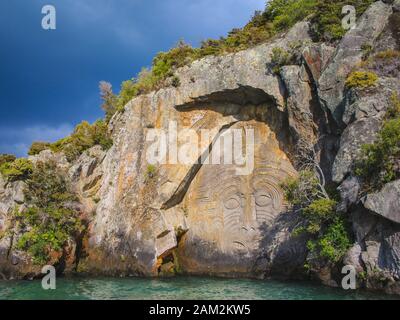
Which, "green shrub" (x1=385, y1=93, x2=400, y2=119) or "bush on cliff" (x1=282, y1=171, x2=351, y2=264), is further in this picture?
"bush on cliff" (x1=282, y1=171, x2=351, y2=264)

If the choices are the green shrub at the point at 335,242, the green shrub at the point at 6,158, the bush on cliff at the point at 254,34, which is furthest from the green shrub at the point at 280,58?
the green shrub at the point at 6,158

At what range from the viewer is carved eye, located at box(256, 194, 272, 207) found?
2488 cm

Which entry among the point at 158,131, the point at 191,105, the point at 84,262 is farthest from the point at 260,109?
the point at 84,262

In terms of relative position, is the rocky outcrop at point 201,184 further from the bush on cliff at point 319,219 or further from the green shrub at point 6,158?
the green shrub at point 6,158

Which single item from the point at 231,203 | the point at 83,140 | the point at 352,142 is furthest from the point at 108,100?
the point at 352,142

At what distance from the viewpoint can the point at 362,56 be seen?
2141 cm

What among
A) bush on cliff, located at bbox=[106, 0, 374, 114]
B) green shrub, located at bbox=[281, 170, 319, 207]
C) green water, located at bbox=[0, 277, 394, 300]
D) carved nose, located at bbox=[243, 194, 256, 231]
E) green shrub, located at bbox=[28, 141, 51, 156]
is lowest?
green water, located at bbox=[0, 277, 394, 300]

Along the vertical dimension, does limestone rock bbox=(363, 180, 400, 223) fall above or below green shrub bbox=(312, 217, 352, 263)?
above

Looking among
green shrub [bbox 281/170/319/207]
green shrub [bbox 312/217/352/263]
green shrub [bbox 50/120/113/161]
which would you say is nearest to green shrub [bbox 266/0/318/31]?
green shrub [bbox 281/170/319/207]

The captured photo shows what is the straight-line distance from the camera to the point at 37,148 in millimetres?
29750

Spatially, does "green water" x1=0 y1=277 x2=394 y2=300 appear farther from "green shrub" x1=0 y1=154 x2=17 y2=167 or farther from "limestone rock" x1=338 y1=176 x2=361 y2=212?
"green shrub" x1=0 y1=154 x2=17 y2=167

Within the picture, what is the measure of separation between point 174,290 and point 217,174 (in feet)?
29.2

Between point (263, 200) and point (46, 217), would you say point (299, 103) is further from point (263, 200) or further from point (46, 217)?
point (46, 217)

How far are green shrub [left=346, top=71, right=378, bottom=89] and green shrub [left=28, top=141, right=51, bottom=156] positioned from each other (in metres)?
20.3
